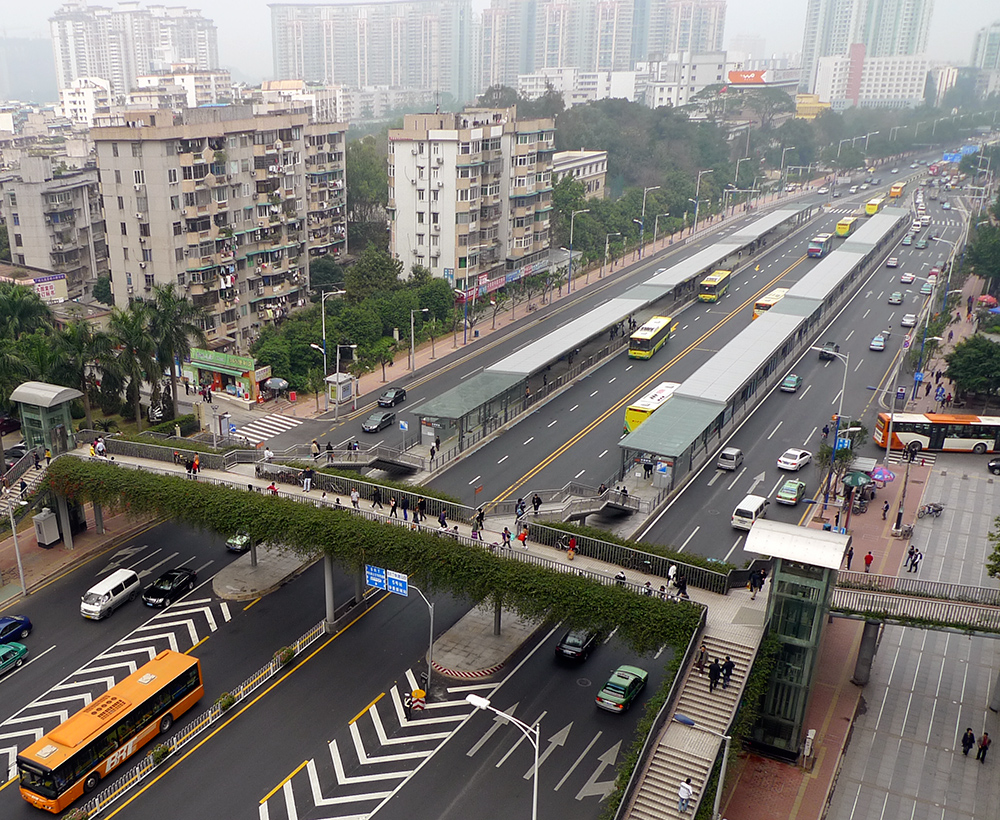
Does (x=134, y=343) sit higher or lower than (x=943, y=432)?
higher

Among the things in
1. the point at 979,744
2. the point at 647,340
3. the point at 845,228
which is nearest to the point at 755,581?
the point at 979,744

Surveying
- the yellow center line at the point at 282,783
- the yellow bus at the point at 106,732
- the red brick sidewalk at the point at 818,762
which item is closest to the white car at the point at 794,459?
the red brick sidewalk at the point at 818,762

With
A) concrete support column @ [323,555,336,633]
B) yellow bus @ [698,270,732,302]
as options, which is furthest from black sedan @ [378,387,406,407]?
yellow bus @ [698,270,732,302]

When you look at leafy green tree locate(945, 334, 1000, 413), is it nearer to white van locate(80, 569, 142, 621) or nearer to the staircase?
the staircase

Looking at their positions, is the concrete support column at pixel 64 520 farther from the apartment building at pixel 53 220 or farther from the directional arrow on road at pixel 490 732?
the apartment building at pixel 53 220

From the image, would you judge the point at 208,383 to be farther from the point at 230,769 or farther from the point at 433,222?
the point at 230,769

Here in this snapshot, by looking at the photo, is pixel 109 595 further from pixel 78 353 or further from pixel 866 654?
pixel 866 654
